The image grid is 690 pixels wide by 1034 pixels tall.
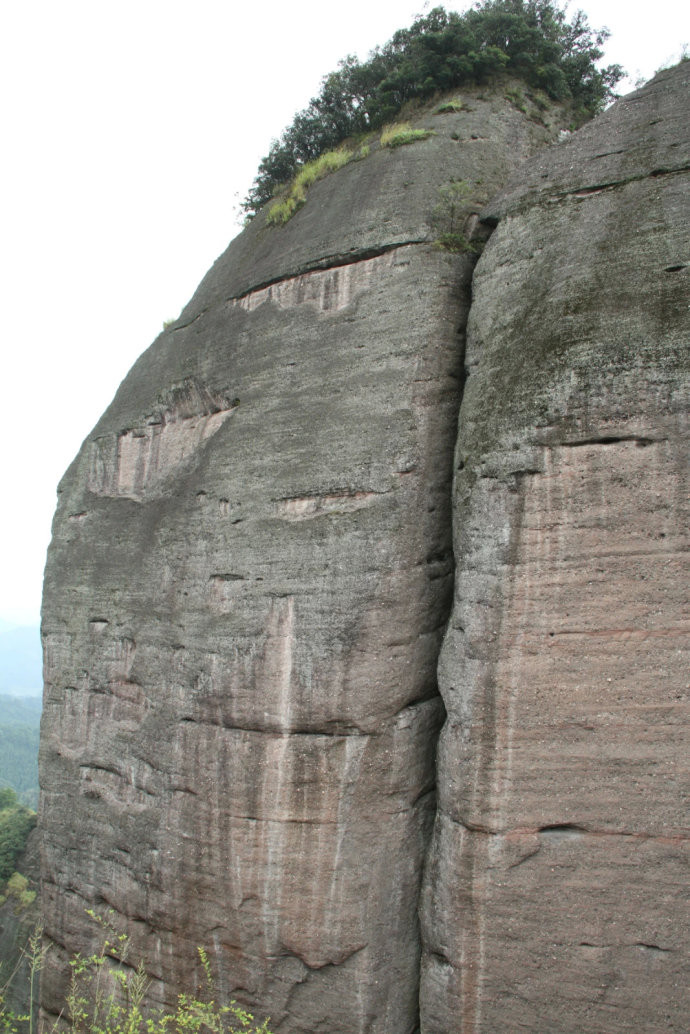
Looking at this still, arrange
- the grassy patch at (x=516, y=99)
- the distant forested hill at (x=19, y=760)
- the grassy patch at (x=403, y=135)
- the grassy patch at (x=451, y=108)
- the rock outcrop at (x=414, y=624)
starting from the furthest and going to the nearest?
the distant forested hill at (x=19, y=760) < the grassy patch at (x=516, y=99) < the grassy patch at (x=451, y=108) < the grassy patch at (x=403, y=135) < the rock outcrop at (x=414, y=624)

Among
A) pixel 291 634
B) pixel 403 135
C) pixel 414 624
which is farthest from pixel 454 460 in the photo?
pixel 403 135

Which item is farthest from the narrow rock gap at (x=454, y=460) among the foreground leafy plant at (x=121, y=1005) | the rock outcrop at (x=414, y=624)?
the foreground leafy plant at (x=121, y=1005)

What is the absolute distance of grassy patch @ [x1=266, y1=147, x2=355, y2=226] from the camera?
7.73 metres

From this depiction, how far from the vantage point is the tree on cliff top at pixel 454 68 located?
25.5ft

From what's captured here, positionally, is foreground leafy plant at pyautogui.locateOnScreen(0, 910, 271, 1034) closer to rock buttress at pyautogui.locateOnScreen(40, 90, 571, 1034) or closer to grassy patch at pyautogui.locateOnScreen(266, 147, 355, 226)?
rock buttress at pyautogui.locateOnScreen(40, 90, 571, 1034)

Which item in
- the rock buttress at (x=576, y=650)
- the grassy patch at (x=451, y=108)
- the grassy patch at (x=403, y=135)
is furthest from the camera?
the grassy patch at (x=451, y=108)

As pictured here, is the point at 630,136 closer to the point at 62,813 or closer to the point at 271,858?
the point at 271,858

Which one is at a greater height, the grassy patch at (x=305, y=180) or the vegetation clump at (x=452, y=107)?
the vegetation clump at (x=452, y=107)

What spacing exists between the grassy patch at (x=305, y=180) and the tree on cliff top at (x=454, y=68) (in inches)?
31.8

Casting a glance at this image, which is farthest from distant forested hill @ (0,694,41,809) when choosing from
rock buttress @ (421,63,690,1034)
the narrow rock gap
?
rock buttress @ (421,63,690,1034)

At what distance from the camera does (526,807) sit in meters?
4.97

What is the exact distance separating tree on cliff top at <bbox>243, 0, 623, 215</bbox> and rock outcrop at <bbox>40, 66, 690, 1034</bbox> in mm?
723

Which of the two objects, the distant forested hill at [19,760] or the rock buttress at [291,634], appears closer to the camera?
the rock buttress at [291,634]

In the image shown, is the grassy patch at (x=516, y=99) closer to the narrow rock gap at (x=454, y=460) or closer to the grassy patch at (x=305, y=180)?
the grassy patch at (x=305, y=180)
